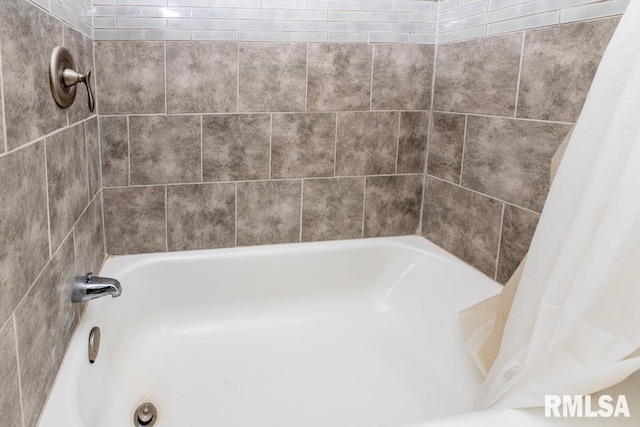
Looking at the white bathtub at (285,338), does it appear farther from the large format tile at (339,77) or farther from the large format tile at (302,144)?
the large format tile at (339,77)

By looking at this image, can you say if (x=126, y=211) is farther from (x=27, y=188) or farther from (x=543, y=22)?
(x=543, y=22)

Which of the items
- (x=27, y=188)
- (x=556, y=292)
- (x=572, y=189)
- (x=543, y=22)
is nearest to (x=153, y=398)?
(x=27, y=188)

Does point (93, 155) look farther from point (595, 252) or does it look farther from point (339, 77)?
point (595, 252)

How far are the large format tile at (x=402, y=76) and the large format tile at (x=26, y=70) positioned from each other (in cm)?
117

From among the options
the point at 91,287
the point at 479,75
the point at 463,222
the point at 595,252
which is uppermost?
the point at 479,75

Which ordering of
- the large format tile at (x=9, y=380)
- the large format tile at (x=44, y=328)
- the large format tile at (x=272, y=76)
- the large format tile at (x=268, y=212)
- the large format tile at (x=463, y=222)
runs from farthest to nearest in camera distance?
the large format tile at (x=268, y=212), the large format tile at (x=272, y=76), the large format tile at (x=463, y=222), the large format tile at (x=44, y=328), the large format tile at (x=9, y=380)

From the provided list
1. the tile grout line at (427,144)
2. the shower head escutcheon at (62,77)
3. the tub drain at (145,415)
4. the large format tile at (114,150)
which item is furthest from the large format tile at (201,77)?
the tub drain at (145,415)

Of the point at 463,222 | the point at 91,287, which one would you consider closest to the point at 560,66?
the point at 463,222

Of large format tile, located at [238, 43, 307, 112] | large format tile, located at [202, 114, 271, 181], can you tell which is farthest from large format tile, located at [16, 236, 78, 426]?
large format tile, located at [238, 43, 307, 112]

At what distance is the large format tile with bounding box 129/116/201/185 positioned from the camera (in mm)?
1739

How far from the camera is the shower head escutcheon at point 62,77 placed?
107 cm

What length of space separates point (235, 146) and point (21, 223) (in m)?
1.03

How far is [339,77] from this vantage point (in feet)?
6.15

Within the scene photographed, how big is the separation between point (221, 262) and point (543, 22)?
1332 millimetres
